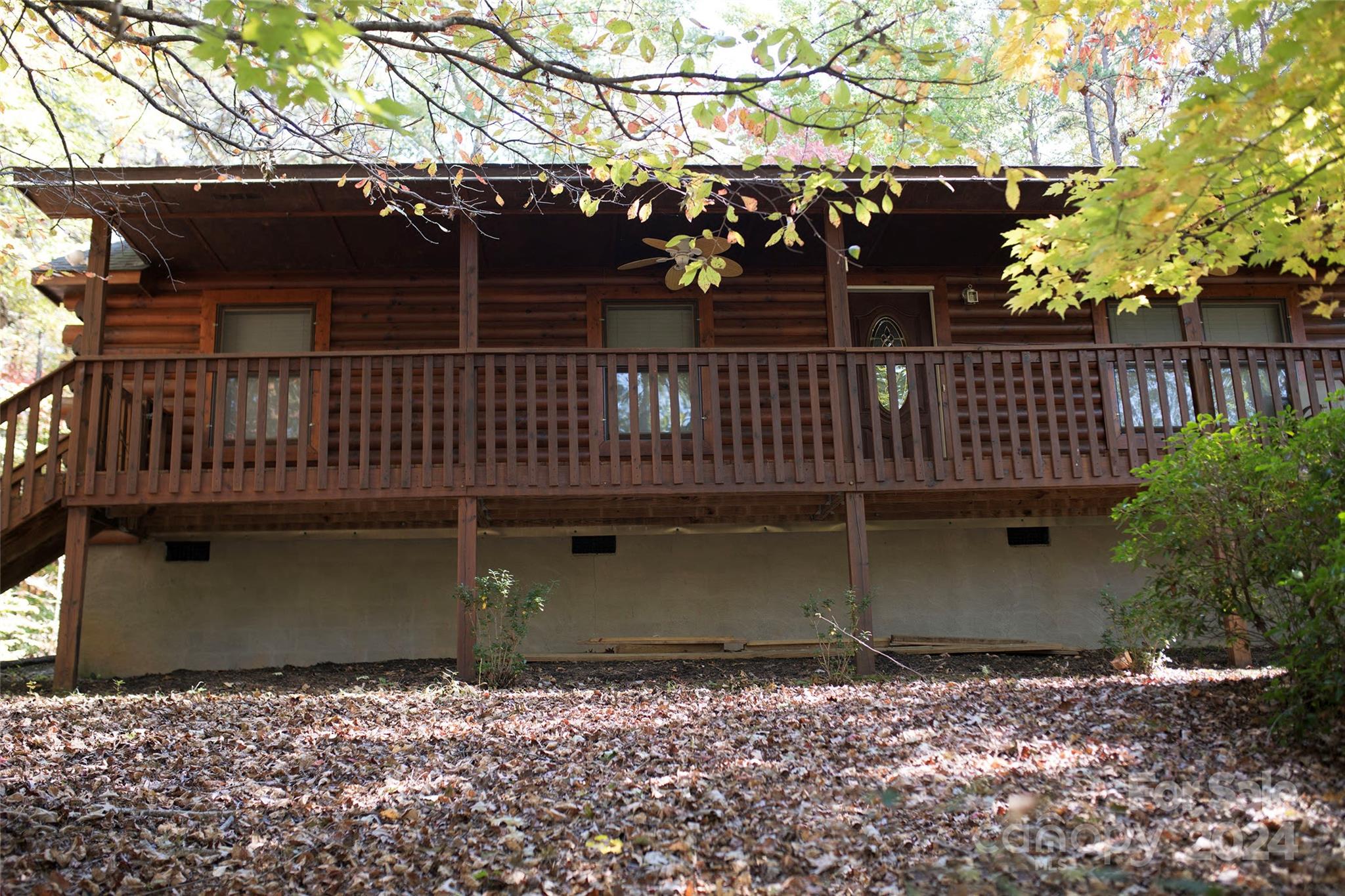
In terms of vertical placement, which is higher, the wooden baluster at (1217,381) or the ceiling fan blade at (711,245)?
the ceiling fan blade at (711,245)

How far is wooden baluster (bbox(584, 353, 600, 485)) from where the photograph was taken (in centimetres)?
868

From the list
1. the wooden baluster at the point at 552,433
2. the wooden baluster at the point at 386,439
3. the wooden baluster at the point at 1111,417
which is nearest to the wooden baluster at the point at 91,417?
the wooden baluster at the point at 386,439

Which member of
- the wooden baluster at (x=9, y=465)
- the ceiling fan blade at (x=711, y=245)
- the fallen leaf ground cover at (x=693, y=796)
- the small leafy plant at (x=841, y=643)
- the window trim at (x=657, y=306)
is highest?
the window trim at (x=657, y=306)

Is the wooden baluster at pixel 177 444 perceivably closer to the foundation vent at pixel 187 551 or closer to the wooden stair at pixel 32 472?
Result: the wooden stair at pixel 32 472

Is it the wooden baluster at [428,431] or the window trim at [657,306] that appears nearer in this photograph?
the wooden baluster at [428,431]

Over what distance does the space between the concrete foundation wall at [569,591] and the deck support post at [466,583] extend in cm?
187

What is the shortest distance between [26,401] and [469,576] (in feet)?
14.0

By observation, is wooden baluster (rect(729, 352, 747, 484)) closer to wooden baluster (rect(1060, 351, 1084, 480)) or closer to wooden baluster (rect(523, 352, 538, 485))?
wooden baluster (rect(523, 352, 538, 485))

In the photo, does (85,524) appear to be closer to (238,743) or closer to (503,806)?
(238,743)

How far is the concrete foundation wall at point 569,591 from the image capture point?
10242 millimetres

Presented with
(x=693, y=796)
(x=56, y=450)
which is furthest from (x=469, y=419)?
(x=693, y=796)

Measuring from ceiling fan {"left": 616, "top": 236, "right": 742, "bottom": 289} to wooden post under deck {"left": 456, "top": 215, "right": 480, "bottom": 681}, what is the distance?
1.44 metres

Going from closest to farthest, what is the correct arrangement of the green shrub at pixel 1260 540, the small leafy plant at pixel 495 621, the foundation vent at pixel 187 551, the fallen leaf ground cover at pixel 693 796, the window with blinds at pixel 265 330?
the fallen leaf ground cover at pixel 693 796 < the green shrub at pixel 1260 540 < the small leafy plant at pixel 495 621 < the foundation vent at pixel 187 551 < the window with blinds at pixel 265 330

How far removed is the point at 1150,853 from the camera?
11.2ft
